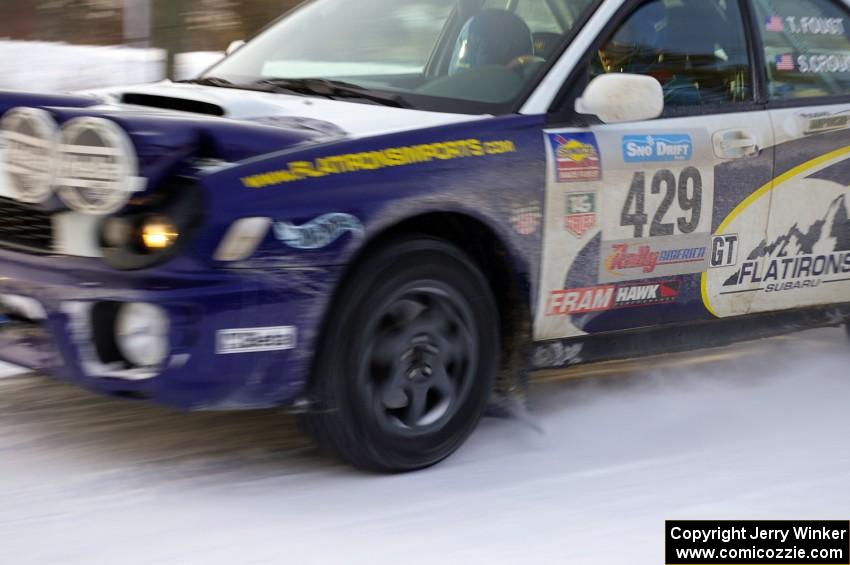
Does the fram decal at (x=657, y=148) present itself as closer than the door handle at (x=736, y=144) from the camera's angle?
Yes

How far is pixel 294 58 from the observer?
17.0ft

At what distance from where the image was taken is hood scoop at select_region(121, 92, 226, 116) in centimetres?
432

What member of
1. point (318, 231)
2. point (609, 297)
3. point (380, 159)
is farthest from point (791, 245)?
point (318, 231)

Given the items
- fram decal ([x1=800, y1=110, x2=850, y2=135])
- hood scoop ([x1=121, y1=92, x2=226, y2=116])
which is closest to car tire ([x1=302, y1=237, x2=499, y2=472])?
hood scoop ([x1=121, y1=92, x2=226, y2=116])

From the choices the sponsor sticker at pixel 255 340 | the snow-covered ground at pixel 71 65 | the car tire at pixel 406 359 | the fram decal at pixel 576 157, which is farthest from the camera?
the snow-covered ground at pixel 71 65

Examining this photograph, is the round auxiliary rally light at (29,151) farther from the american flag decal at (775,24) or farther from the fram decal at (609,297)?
the american flag decal at (775,24)

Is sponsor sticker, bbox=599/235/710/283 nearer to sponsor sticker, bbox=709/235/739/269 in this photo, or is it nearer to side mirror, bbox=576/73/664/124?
sponsor sticker, bbox=709/235/739/269

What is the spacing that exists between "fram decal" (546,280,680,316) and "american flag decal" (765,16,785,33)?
3.62 ft

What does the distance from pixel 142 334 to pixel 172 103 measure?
3.32ft

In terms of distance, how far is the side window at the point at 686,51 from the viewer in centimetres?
477

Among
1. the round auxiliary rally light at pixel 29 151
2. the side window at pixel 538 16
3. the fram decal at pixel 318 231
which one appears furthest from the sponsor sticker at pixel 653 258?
the round auxiliary rally light at pixel 29 151

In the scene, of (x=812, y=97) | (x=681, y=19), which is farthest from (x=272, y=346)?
(x=812, y=97)

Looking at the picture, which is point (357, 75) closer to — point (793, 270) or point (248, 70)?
point (248, 70)

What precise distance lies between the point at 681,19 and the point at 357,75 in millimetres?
1154
